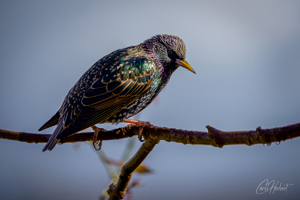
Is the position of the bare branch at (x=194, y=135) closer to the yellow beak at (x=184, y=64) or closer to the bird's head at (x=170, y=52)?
the yellow beak at (x=184, y=64)

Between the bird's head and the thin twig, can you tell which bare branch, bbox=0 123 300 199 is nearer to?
the thin twig

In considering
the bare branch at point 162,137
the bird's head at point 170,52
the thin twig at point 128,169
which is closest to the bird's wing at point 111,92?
the bare branch at point 162,137

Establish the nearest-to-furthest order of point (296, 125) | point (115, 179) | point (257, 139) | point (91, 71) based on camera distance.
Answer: point (296, 125) → point (257, 139) → point (115, 179) → point (91, 71)

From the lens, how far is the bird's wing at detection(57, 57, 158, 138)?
11.5 feet

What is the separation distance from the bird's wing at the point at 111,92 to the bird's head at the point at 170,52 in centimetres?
34

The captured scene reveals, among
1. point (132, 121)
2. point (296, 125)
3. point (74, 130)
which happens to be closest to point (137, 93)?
point (132, 121)

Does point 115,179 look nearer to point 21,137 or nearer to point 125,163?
point 125,163

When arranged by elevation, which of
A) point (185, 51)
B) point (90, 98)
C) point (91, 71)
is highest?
point (185, 51)

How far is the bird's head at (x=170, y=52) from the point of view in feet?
14.0

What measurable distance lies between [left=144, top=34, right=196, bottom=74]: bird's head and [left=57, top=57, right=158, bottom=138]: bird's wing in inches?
13.2

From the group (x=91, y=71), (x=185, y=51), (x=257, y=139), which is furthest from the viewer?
(x=185, y=51)

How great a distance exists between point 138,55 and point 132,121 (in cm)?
80

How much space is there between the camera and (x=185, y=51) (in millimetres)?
4328

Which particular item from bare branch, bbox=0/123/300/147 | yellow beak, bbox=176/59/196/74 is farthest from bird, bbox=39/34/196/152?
bare branch, bbox=0/123/300/147
